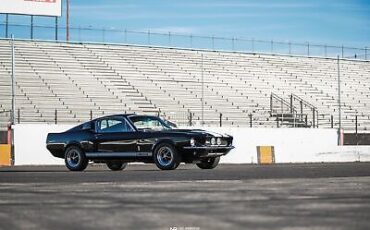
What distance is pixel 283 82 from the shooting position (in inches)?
1766

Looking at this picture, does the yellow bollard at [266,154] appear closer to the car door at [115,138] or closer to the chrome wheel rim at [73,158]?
the car door at [115,138]

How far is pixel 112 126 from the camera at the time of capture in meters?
18.5

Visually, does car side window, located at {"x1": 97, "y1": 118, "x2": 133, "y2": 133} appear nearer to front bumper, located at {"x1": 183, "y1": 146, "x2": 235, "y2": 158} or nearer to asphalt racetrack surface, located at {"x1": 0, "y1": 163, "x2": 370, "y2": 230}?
front bumper, located at {"x1": 183, "y1": 146, "x2": 235, "y2": 158}

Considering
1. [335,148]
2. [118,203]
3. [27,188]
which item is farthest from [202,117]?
[118,203]

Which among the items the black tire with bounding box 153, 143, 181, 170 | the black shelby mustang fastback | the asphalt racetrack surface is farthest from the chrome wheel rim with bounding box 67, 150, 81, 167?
the asphalt racetrack surface

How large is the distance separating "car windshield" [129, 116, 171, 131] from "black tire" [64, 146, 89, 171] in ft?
5.37

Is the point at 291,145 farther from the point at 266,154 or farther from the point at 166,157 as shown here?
the point at 166,157

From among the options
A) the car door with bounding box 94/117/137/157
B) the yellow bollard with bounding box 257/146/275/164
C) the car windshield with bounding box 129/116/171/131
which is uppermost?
the car windshield with bounding box 129/116/171/131

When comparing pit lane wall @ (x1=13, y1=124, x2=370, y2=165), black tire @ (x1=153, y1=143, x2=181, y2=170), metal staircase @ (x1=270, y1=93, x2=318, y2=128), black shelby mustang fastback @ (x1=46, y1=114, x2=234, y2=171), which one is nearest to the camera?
black tire @ (x1=153, y1=143, x2=181, y2=170)

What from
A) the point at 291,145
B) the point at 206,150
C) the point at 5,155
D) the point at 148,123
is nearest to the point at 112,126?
the point at 148,123

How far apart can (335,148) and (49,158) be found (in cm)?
1292

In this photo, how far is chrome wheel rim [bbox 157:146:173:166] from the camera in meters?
17.5

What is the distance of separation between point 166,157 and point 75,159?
2692 millimetres

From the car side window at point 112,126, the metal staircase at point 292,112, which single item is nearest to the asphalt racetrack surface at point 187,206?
the car side window at point 112,126
